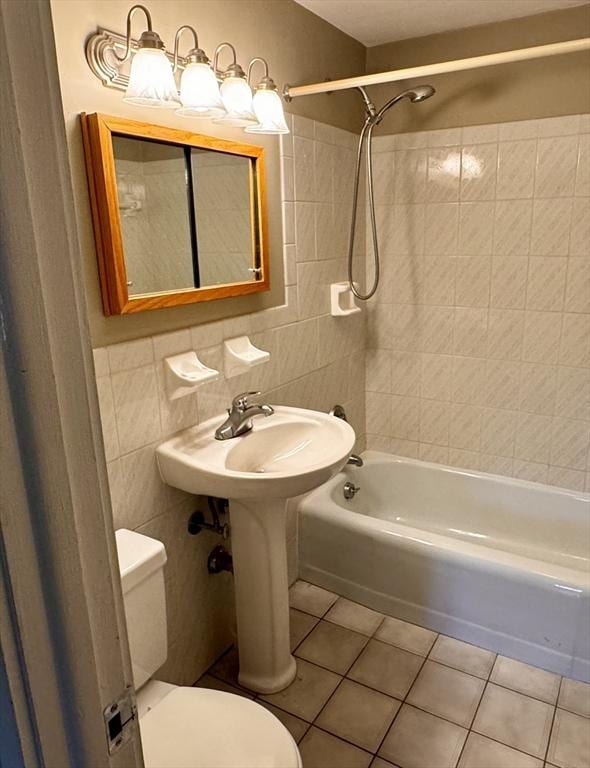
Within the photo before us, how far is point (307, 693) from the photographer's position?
6.33 ft

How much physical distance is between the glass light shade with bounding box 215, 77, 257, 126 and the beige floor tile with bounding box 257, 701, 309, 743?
182 centimetres

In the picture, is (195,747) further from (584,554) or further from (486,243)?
(486,243)

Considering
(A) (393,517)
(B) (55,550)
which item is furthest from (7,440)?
(A) (393,517)

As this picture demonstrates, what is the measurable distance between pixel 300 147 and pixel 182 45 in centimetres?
66

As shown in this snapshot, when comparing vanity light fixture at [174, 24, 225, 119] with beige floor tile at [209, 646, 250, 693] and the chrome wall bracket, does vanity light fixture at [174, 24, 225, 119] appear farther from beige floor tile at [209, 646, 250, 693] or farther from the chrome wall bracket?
beige floor tile at [209, 646, 250, 693]

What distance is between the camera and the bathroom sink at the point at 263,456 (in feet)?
5.15

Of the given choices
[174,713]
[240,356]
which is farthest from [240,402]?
[174,713]

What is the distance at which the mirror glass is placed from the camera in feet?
5.05

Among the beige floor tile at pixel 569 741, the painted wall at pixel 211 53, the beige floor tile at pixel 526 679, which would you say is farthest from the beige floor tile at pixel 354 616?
the painted wall at pixel 211 53

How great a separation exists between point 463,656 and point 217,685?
0.89 meters

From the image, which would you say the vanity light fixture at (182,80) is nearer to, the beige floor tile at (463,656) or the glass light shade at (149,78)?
the glass light shade at (149,78)

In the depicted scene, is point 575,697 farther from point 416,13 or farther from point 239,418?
point 416,13

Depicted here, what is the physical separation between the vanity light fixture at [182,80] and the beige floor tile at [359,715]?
186cm

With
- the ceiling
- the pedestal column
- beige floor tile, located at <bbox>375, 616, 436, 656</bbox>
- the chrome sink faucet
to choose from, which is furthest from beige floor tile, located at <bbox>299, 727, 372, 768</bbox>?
the ceiling
